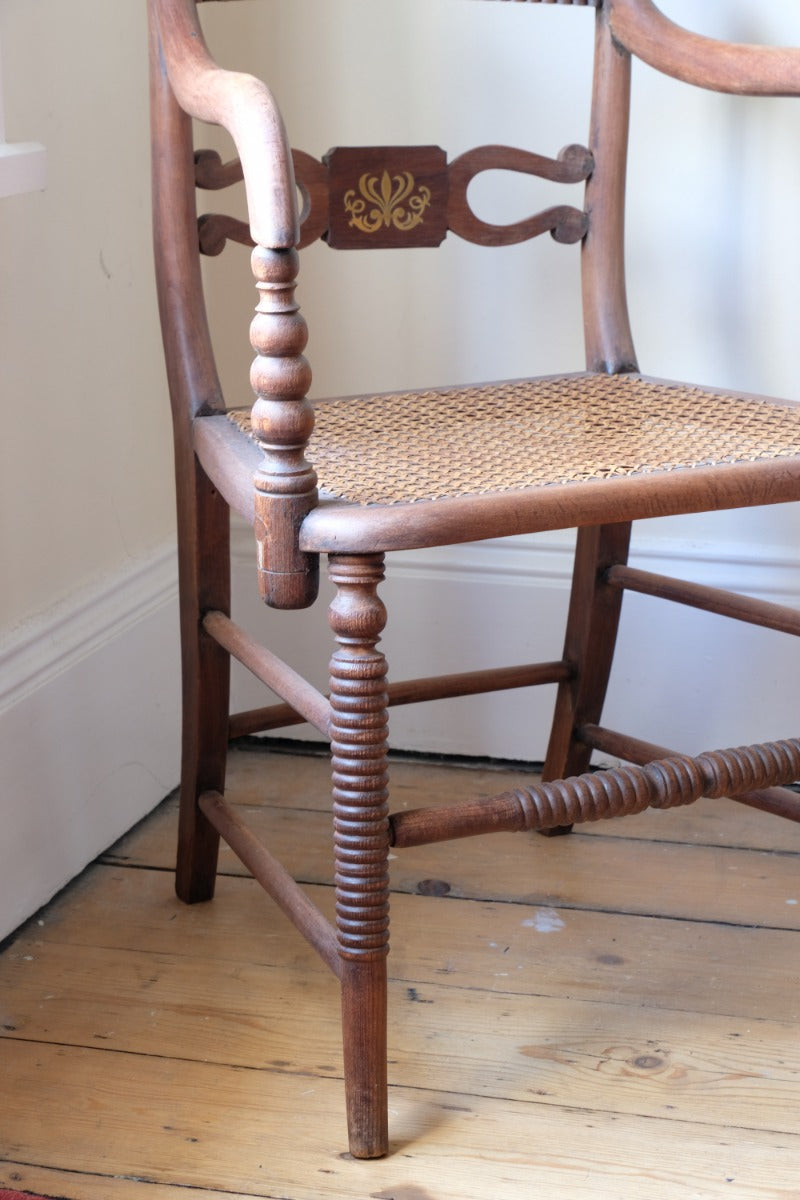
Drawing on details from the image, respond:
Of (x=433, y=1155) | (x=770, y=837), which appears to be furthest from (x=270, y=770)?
(x=433, y=1155)

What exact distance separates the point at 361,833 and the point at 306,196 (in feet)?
1.74

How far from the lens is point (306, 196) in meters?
1.11

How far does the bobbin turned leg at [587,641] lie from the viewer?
126cm

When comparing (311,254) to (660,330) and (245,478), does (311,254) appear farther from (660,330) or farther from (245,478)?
(245,478)

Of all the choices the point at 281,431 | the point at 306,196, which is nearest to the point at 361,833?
the point at 281,431

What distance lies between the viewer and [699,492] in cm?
88

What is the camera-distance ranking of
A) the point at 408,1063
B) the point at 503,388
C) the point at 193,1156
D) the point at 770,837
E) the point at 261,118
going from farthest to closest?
the point at 770,837
the point at 503,388
the point at 408,1063
the point at 193,1156
the point at 261,118

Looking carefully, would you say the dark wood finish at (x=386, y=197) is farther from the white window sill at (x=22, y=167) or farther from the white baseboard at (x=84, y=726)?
the white baseboard at (x=84, y=726)

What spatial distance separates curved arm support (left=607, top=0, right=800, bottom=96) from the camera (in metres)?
1.04

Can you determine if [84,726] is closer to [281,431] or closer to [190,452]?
[190,452]

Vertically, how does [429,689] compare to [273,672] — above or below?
below

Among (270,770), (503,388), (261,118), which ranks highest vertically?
(261,118)

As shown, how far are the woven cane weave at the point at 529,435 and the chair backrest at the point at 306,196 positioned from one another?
2.1 inches

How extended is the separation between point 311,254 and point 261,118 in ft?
2.12
